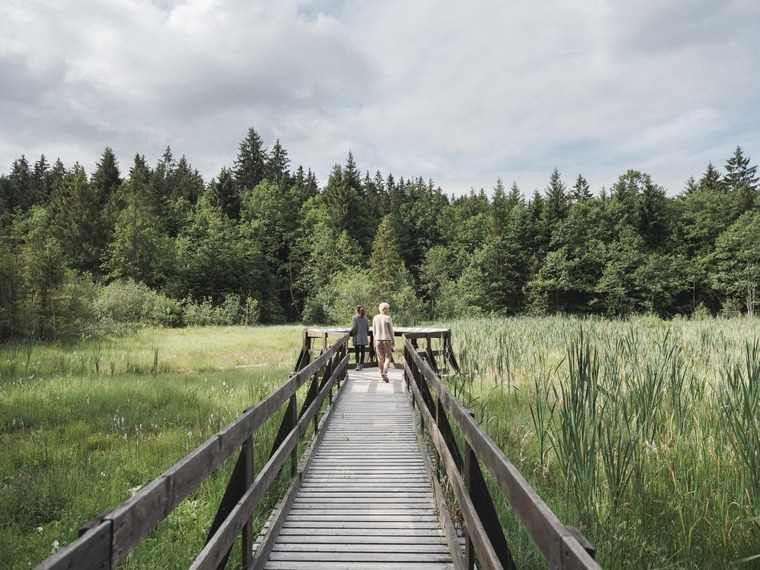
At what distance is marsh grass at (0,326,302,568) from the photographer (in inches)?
147

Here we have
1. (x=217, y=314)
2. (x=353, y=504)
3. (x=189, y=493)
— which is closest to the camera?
(x=189, y=493)

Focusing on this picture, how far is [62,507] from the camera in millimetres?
4238

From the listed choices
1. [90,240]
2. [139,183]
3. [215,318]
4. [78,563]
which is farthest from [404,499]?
[139,183]

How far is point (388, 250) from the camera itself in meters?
51.8

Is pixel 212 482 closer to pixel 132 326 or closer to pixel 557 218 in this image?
pixel 132 326

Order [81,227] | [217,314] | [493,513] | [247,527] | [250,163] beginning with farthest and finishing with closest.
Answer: [250,163] < [81,227] < [217,314] < [247,527] < [493,513]

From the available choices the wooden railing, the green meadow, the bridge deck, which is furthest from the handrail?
the wooden railing

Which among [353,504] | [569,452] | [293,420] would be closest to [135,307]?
[293,420]

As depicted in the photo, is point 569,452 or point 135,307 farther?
point 135,307

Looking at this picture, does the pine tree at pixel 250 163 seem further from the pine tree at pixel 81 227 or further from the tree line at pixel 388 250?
the pine tree at pixel 81 227

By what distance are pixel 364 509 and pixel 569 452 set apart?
1.78m

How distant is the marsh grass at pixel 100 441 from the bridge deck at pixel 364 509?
1.87 ft

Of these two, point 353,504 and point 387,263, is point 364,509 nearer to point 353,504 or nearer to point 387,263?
point 353,504

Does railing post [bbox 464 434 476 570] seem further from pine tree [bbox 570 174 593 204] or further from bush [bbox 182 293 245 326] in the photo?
pine tree [bbox 570 174 593 204]
